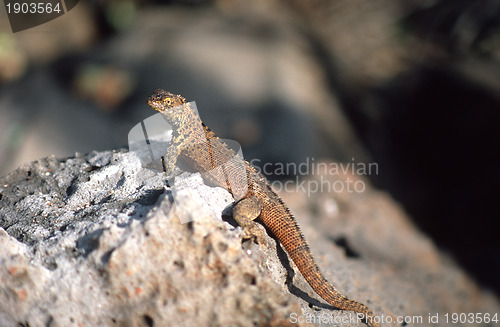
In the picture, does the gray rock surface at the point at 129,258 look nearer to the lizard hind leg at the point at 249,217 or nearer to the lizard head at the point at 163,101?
the lizard hind leg at the point at 249,217

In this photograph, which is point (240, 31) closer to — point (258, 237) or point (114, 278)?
point (258, 237)

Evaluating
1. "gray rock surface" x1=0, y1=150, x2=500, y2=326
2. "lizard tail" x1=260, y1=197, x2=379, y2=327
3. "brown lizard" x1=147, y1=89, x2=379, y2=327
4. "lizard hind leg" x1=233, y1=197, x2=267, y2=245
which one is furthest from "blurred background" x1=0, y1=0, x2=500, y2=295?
"lizard hind leg" x1=233, y1=197, x2=267, y2=245

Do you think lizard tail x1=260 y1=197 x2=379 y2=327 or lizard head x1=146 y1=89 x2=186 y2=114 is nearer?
lizard tail x1=260 y1=197 x2=379 y2=327

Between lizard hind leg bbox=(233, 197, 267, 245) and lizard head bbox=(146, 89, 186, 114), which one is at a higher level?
lizard head bbox=(146, 89, 186, 114)

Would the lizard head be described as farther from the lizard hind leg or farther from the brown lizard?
the lizard hind leg

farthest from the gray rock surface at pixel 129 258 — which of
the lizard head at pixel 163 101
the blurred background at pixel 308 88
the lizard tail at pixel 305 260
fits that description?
the blurred background at pixel 308 88

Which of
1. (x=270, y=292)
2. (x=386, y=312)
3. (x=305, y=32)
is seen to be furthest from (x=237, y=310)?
(x=305, y=32)
